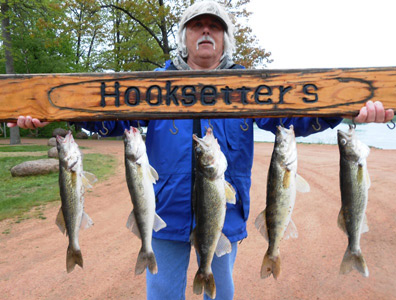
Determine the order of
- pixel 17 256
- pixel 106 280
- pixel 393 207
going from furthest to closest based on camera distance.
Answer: pixel 393 207 < pixel 17 256 < pixel 106 280

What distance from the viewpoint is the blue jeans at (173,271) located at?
2771 millimetres

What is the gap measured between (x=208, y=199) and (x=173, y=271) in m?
0.95

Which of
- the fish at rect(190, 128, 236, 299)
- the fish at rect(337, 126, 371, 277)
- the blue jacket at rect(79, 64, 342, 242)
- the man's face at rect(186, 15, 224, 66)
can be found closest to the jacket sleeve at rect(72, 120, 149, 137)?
the blue jacket at rect(79, 64, 342, 242)

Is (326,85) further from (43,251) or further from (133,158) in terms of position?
(43,251)

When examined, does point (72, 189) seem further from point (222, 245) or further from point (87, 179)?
point (222, 245)

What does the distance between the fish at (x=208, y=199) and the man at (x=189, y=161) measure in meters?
0.40

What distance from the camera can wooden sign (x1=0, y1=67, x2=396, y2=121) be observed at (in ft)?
7.40

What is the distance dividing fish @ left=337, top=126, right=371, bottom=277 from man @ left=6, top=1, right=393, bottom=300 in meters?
0.40

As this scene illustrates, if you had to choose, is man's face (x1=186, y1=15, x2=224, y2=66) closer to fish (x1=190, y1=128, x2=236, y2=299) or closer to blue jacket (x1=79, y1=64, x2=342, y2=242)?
blue jacket (x1=79, y1=64, x2=342, y2=242)

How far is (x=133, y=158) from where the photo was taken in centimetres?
227

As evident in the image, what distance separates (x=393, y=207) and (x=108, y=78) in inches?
308

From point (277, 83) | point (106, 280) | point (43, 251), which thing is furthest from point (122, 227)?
point (277, 83)

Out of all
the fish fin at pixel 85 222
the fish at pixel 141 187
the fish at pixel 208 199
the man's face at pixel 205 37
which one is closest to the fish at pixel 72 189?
the fish fin at pixel 85 222

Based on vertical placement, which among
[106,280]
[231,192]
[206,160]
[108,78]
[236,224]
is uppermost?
[108,78]
